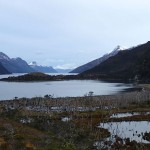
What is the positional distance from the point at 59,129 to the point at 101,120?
15546 millimetres

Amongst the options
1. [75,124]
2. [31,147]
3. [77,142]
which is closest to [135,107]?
[75,124]

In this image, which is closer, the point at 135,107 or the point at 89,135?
the point at 89,135

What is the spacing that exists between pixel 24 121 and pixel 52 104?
138 ft

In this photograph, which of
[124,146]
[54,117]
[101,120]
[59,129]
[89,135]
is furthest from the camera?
[54,117]

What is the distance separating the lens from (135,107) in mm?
94062

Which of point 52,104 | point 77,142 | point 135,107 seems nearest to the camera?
point 77,142

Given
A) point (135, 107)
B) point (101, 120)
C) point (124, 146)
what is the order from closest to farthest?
point (124, 146) → point (101, 120) → point (135, 107)

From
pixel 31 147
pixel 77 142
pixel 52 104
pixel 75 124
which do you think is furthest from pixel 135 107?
pixel 31 147

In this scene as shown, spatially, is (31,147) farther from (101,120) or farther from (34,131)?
(101,120)

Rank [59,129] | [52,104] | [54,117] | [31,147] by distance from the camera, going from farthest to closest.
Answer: [52,104], [54,117], [59,129], [31,147]

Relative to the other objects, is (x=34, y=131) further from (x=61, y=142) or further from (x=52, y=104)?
(x=52, y=104)

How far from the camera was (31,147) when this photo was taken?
130 ft

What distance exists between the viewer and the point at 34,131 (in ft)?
177

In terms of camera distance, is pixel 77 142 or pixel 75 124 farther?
pixel 75 124
